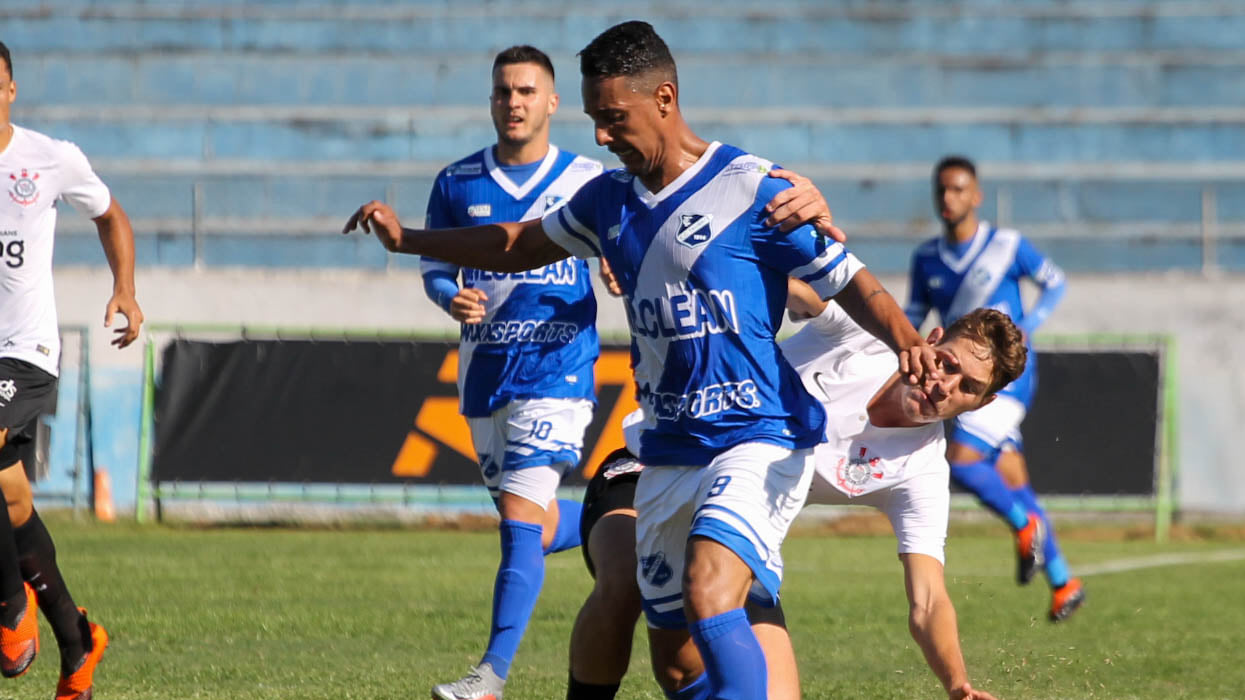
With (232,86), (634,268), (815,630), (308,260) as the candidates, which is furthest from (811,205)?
(232,86)

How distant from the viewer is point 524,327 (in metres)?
6.48

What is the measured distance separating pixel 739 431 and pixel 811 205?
0.62 metres

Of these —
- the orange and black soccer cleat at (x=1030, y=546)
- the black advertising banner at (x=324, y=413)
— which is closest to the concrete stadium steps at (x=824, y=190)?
the black advertising banner at (x=324, y=413)

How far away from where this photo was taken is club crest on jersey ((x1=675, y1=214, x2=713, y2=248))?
14.0 ft

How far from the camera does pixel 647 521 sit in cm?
445

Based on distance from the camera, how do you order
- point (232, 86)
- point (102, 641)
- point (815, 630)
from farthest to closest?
point (232, 86) → point (815, 630) → point (102, 641)

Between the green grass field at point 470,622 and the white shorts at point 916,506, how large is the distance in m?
1.17

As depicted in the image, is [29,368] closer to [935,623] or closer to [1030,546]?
[935,623]

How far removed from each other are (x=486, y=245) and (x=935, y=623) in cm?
173

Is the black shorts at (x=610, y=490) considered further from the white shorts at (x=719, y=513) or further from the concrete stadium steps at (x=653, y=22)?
the concrete stadium steps at (x=653, y=22)

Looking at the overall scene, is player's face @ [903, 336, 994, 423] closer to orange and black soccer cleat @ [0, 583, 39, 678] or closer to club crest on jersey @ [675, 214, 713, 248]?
club crest on jersey @ [675, 214, 713, 248]

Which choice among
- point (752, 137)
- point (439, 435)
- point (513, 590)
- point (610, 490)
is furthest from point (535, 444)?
point (752, 137)

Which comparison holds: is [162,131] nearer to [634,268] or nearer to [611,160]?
[611,160]

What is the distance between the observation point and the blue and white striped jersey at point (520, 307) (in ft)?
21.3
